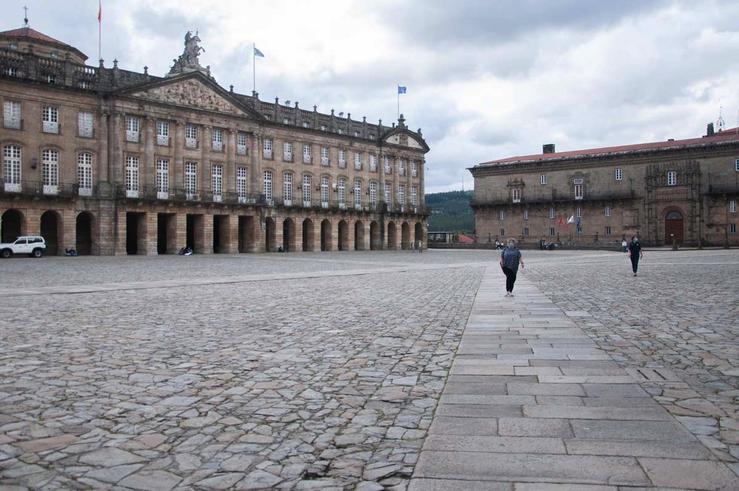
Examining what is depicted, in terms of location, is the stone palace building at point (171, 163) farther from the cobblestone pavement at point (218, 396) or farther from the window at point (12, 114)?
the cobblestone pavement at point (218, 396)

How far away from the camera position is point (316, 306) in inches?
533

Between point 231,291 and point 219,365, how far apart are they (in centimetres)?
1048

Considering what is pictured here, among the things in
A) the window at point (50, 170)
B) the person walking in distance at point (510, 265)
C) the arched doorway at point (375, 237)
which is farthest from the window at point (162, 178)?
the person walking in distance at point (510, 265)

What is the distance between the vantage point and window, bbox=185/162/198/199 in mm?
52812

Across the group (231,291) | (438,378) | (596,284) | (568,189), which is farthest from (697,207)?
(438,378)

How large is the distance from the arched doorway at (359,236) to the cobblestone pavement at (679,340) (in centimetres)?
5136

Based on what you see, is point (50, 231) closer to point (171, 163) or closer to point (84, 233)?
point (84, 233)

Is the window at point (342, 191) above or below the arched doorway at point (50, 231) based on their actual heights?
above

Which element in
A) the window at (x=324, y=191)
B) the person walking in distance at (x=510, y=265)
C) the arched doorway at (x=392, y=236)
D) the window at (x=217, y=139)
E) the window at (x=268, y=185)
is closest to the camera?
the person walking in distance at (x=510, y=265)

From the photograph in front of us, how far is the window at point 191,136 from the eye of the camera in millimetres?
52938

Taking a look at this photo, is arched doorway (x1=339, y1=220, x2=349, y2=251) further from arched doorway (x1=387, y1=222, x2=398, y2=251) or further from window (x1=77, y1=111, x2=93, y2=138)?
window (x1=77, y1=111, x2=93, y2=138)

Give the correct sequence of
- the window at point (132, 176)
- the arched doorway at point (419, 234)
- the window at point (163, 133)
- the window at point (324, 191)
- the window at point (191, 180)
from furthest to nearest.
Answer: the arched doorway at point (419, 234) < the window at point (324, 191) < the window at point (191, 180) < the window at point (163, 133) < the window at point (132, 176)

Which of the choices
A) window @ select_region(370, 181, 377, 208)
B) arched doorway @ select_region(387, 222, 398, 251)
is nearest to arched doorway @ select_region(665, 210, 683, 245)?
arched doorway @ select_region(387, 222, 398, 251)

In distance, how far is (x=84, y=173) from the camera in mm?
47031
